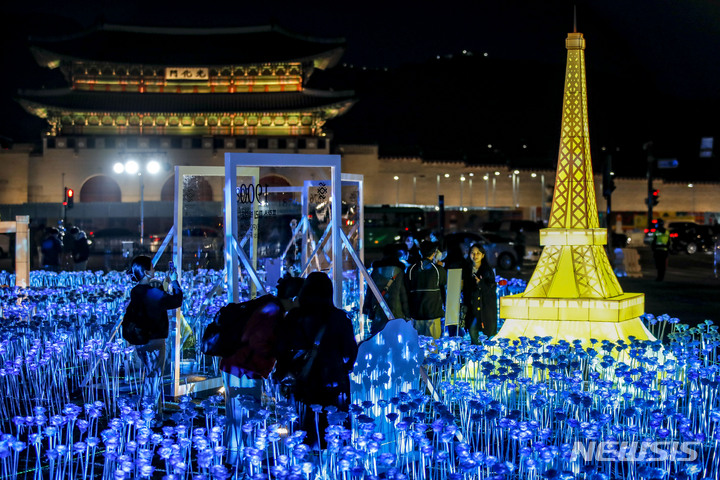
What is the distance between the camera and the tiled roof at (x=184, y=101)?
38.8 metres

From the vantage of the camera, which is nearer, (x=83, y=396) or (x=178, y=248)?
(x=83, y=396)

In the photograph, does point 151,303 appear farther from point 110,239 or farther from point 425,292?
point 110,239

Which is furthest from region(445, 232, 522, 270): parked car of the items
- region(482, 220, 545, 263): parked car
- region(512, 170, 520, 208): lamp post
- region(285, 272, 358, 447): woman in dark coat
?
region(512, 170, 520, 208): lamp post

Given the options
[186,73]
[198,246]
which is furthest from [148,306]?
[186,73]

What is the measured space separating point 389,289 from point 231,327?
3623mm

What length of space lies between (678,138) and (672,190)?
111ft

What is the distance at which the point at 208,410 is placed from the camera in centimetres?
560

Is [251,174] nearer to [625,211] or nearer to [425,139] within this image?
[625,211]

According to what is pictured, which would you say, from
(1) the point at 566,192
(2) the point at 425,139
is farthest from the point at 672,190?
(1) the point at 566,192

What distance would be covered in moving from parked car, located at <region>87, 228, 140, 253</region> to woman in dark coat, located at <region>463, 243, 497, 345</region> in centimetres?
2463

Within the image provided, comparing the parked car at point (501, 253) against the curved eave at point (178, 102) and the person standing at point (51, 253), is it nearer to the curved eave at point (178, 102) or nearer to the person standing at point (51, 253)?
the person standing at point (51, 253)

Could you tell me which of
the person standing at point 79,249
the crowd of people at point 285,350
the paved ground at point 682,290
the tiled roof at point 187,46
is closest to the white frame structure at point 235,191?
the crowd of people at point 285,350

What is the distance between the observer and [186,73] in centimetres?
4025

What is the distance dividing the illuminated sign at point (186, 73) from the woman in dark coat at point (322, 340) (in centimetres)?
3638
